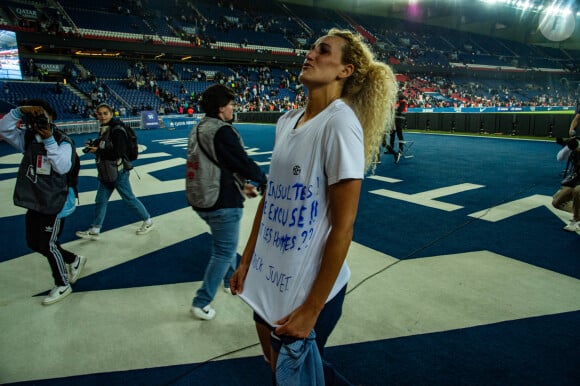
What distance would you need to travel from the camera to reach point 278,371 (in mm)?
1208

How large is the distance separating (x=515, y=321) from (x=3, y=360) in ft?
13.0

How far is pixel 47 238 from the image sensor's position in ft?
10.3

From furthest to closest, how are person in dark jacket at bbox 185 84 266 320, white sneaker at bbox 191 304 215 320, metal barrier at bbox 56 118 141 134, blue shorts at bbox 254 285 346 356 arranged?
metal barrier at bbox 56 118 141 134 < white sneaker at bbox 191 304 215 320 < person in dark jacket at bbox 185 84 266 320 < blue shorts at bbox 254 285 346 356

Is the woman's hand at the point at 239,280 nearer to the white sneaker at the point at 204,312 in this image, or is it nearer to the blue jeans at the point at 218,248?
the blue jeans at the point at 218,248

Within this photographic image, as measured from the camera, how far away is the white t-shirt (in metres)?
1.15

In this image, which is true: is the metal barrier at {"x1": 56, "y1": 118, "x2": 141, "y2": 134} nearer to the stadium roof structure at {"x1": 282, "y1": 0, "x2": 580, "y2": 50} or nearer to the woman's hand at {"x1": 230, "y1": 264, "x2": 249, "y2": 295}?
the woman's hand at {"x1": 230, "y1": 264, "x2": 249, "y2": 295}

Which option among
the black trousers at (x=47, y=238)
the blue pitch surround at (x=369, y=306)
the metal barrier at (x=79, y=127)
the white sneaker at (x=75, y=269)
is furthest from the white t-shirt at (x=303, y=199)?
the metal barrier at (x=79, y=127)

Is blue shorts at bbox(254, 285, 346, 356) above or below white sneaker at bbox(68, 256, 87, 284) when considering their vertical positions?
above

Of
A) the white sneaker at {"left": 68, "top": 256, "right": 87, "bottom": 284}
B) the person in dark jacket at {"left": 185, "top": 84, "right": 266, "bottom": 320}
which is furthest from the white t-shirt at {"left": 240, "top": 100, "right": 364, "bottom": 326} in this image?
the white sneaker at {"left": 68, "top": 256, "right": 87, "bottom": 284}

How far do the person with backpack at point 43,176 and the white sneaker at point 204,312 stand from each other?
4.79 ft

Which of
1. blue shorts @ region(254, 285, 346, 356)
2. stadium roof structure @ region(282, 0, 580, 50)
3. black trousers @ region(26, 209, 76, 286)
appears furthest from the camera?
stadium roof structure @ region(282, 0, 580, 50)

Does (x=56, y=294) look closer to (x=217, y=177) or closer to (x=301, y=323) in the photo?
(x=217, y=177)

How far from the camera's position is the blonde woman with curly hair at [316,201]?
1.16 m

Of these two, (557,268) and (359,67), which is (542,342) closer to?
(557,268)
